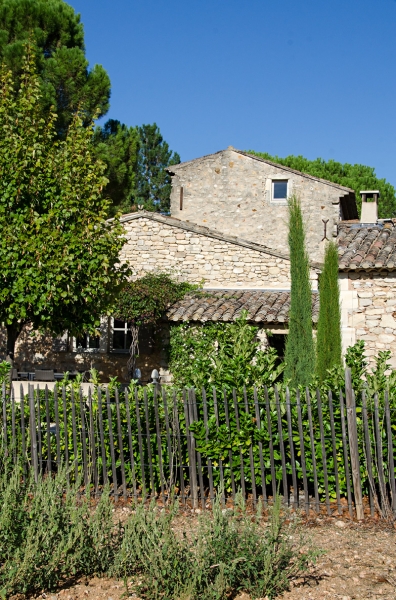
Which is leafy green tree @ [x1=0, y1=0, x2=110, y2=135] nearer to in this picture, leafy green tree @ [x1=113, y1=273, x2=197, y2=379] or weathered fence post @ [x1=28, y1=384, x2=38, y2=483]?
leafy green tree @ [x1=113, y1=273, x2=197, y2=379]

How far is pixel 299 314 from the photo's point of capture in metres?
10.5

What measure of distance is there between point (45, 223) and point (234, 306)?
6484 millimetres

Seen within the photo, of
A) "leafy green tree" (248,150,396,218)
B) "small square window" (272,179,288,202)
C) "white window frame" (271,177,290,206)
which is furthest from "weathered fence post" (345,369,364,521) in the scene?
"leafy green tree" (248,150,396,218)

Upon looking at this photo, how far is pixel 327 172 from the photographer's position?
113ft

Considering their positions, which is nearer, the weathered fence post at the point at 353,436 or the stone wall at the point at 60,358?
the weathered fence post at the point at 353,436

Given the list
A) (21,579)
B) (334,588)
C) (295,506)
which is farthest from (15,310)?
(334,588)

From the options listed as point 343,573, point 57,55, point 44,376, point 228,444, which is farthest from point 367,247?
point 57,55

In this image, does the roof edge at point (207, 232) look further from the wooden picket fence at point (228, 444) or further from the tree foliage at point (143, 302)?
the wooden picket fence at point (228, 444)

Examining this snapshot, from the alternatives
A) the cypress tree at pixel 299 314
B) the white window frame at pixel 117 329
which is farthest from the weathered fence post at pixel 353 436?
the white window frame at pixel 117 329

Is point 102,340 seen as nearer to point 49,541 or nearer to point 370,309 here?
point 370,309

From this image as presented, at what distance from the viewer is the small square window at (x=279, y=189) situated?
21031 mm

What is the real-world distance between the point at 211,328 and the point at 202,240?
3.28 metres

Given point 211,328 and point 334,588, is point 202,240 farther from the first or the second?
point 334,588

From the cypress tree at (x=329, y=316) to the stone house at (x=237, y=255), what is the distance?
653mm
